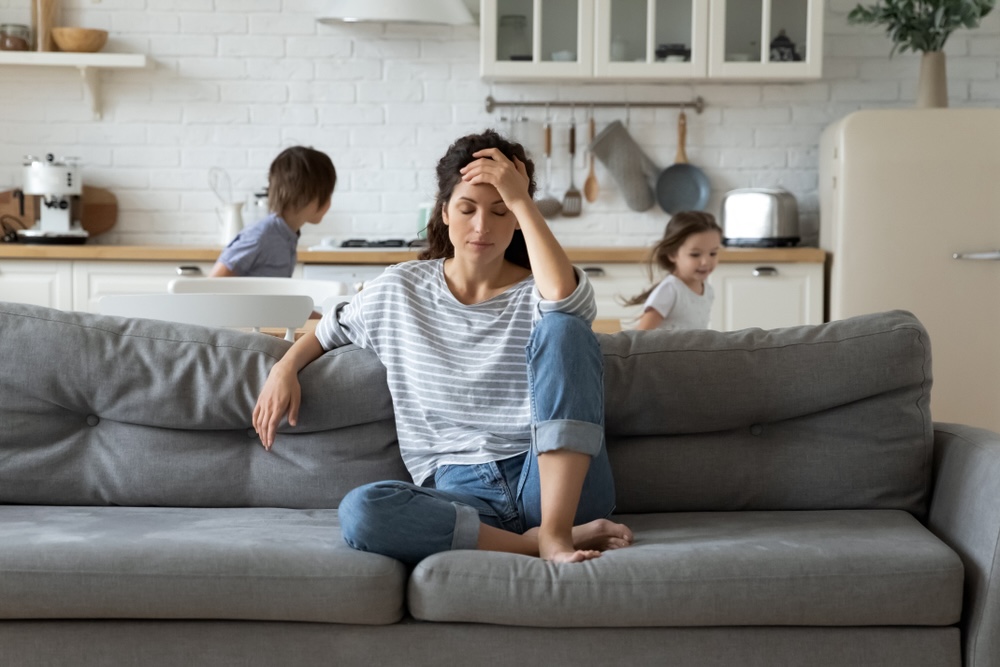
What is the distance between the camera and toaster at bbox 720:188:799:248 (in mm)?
4691

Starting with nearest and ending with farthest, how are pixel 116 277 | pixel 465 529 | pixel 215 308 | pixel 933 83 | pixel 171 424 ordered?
1. pixel 465 529
2. pixel 171 424
3. pixel 215 308
4. pixel 116 277
5. pixel 933 83

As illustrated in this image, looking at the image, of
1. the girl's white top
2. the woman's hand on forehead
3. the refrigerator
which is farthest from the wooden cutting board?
the woman's hand on forehead

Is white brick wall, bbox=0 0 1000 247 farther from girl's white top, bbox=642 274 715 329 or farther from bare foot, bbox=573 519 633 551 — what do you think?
bare foot, bbox=573 519 633 551

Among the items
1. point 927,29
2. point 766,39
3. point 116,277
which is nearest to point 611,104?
point 766,39

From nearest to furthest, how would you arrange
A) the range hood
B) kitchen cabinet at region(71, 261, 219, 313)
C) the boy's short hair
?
the boy's short hair < kitchen cabinet at region(71, 261, 219, 313) < the range hood

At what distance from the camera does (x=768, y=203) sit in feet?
15.4

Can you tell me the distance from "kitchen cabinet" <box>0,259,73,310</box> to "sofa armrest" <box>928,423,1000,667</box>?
11.0ft

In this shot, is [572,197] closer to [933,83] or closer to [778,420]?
[933,83]

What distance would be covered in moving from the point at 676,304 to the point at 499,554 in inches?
66.4

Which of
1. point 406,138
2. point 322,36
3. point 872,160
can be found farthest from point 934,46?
point 322,36

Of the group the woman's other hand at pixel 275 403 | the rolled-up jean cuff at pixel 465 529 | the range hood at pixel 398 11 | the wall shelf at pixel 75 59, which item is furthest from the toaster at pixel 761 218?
the rolled-up jean cuff at pixel 465 529

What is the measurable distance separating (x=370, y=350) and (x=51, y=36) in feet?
10.7

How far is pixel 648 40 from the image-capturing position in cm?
471

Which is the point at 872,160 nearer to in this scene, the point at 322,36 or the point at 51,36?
the point at 322,36
